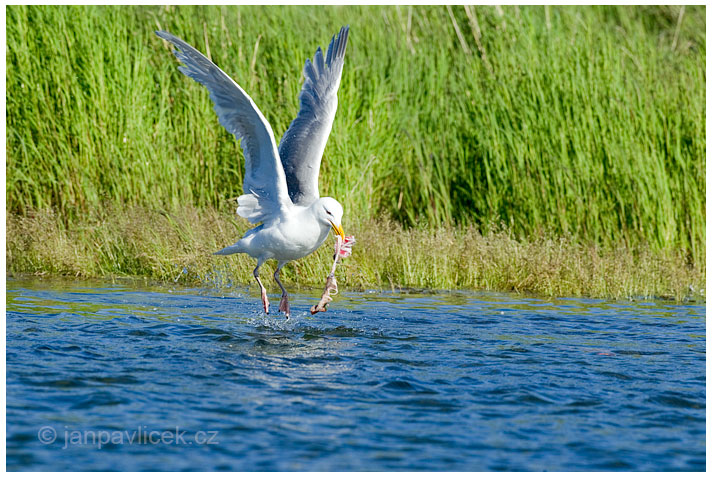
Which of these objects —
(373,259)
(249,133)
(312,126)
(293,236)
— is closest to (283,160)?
(312,126)

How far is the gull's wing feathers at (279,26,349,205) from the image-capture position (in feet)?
25.4

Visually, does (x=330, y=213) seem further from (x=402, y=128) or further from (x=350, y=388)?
(x=402, y=128)

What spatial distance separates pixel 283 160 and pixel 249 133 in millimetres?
642

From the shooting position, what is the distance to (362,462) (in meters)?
4.42

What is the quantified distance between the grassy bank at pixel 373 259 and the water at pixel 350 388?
1108mm

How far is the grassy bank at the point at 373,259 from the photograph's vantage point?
9414 mm

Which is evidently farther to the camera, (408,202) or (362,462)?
(408,202)

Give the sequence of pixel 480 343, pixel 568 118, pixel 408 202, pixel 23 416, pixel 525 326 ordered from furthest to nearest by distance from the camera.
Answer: pixel 408 202 → pixel 568 118 → pixel 525 326 → pixel 480 343 → pixel 23 416

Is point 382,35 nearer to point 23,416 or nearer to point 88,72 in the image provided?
point 88,72

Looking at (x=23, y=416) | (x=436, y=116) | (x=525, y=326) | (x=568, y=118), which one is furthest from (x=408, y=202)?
(x=23, y=416)

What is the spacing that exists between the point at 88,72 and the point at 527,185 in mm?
4676

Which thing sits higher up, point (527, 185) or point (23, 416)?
point (527, 185)

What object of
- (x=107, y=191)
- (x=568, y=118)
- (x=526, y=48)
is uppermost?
(x=526, y=48)

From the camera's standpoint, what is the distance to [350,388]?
5586 mm
